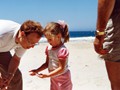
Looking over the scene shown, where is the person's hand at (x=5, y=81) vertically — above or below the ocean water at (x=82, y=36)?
above

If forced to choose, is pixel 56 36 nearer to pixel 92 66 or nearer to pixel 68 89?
pixel 68 89

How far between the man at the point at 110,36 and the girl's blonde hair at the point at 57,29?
647 mm

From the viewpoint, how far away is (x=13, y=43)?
11.8 feet

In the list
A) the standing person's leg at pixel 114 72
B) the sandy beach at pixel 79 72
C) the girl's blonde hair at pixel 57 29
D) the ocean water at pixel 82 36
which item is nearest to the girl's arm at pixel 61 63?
the girl's blonde hair at pixel 57 29

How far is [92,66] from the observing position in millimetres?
6578

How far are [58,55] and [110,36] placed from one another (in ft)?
2.35

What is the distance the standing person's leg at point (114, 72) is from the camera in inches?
110

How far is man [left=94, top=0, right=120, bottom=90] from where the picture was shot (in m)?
2.61

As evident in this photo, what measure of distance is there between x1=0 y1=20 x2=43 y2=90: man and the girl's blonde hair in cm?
12

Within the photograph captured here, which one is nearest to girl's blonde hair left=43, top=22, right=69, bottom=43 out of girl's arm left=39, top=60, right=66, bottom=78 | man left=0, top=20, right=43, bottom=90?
man left=0, top=20, right=43, bottom=90

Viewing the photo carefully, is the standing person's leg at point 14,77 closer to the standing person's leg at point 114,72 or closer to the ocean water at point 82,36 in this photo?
the standing person's leg at point 114,72

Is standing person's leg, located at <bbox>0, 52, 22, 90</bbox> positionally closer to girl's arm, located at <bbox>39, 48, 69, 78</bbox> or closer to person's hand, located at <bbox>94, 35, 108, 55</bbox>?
girl's arm, located at <bbox>39, 48, 69, 78</bbox>

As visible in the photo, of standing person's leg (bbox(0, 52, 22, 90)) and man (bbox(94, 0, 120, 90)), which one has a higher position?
man (bbox(94, 0, 120, 90))

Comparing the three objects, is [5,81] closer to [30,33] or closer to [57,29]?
[30,33]
